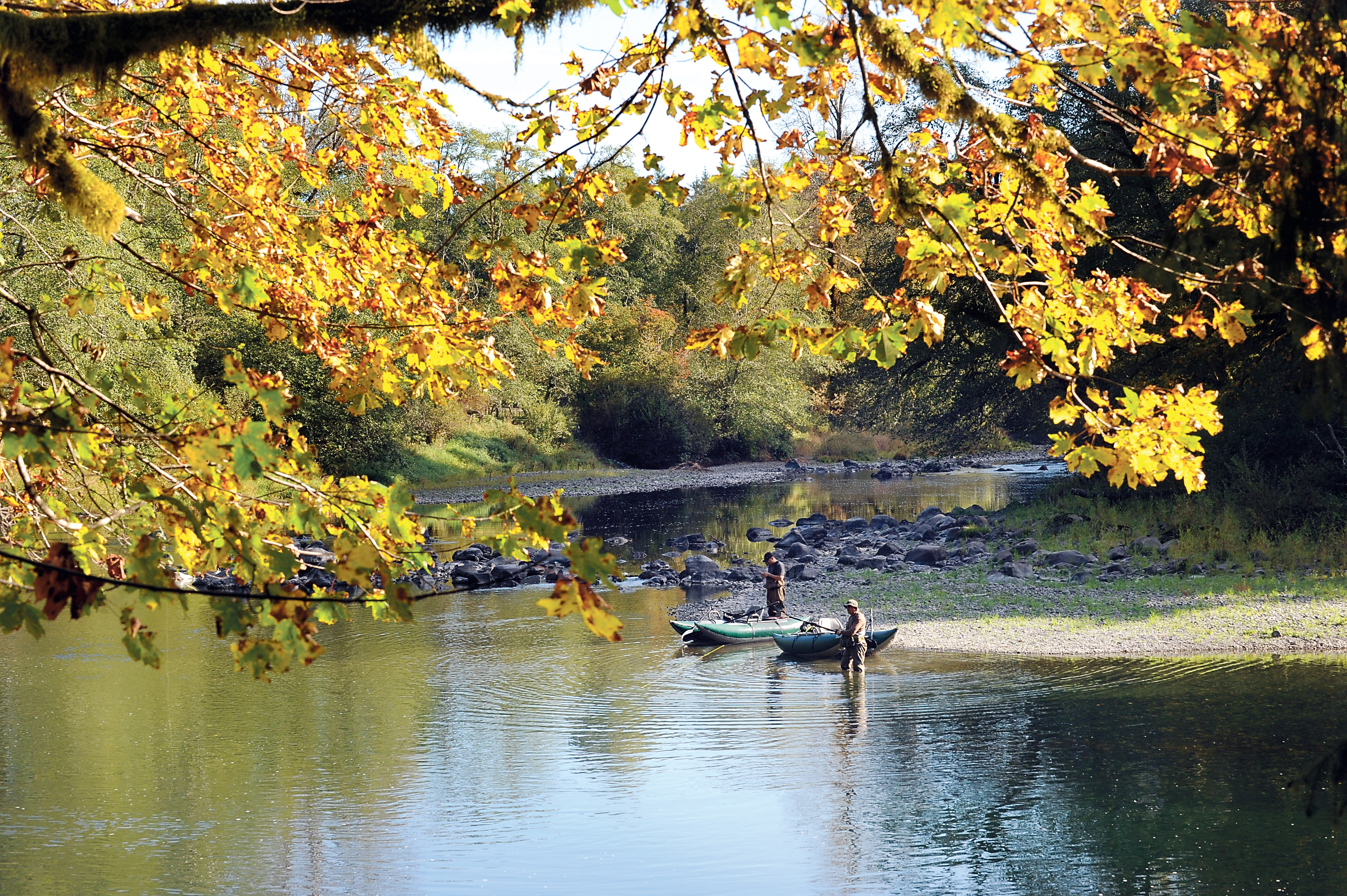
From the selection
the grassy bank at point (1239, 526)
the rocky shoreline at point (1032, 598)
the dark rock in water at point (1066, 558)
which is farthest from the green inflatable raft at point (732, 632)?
the grassy bank at point (1239, 526)

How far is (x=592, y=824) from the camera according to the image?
9.84 meters

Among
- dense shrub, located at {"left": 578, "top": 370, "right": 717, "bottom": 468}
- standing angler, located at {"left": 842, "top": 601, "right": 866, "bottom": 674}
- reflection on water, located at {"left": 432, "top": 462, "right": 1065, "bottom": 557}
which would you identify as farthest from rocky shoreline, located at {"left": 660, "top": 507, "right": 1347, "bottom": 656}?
dense shrub, located at {"left": 578, "top": 370, "right": 717, "bottom": 468}

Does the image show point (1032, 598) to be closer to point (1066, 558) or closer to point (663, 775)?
point (1066, 558)

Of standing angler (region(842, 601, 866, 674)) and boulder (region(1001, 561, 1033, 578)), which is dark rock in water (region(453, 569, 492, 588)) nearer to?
standing angler (region(842, 601, 866, 674))

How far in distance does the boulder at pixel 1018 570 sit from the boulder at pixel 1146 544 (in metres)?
1.78

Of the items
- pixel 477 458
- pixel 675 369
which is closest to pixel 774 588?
pixel 477 458

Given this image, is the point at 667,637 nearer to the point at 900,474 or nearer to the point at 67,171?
the point at 67,171

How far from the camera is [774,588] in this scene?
53.9 feet

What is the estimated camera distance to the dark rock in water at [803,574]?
2050 cm

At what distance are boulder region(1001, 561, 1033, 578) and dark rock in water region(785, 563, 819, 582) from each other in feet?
10.4

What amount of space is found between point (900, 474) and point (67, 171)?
4174 centimetres

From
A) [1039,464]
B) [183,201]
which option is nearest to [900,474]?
[1039,464]

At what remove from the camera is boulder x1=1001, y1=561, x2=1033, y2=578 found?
61.7 feet

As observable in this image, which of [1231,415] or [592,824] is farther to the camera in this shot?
[1231,415]
